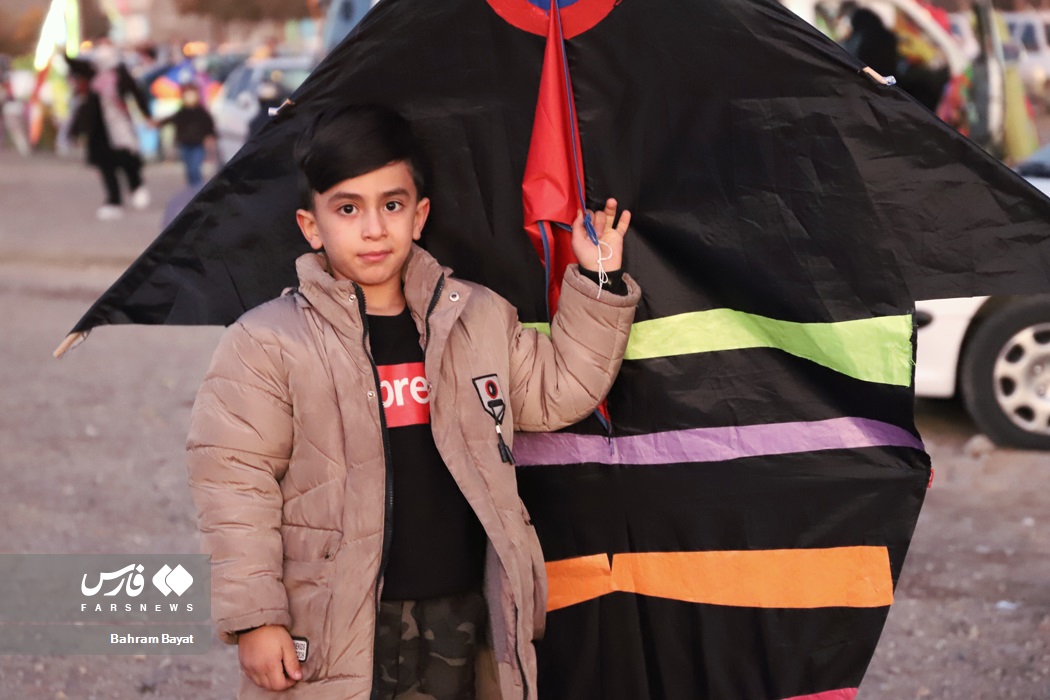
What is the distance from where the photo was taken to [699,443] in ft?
10.4

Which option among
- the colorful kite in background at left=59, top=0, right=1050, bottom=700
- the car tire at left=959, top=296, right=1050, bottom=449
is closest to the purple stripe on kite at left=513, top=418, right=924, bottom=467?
the colorful kite in background at left=59, top=0, right=1050, bottom=700

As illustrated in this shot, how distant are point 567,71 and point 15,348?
740 cm

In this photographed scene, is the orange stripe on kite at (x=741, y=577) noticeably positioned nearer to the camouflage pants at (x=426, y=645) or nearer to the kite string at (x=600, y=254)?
the camouflage pants at (x=426, y=645)

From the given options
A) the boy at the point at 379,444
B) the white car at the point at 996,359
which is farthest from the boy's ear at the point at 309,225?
the white car at the point at 996,359

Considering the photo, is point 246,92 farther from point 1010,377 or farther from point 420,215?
point 420,215

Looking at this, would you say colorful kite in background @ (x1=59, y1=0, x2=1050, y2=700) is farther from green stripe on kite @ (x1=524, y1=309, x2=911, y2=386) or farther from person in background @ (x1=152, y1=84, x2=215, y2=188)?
person in background @ (x1=152, y1=84, x2=215, y2=188)

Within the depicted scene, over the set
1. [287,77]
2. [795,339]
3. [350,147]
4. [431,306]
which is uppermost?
[350,147]

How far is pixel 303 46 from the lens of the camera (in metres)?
43.0

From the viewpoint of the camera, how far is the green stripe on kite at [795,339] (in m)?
2.99

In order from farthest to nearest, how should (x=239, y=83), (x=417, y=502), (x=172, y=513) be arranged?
(x=239, y=83) < (x=172, y=513) < (x=417, y=502)

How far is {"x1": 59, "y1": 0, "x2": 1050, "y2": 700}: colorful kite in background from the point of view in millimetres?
2938

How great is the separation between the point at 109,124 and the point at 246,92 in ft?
7.79

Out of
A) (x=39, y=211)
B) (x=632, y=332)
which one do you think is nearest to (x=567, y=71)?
(x=632, y=332)
